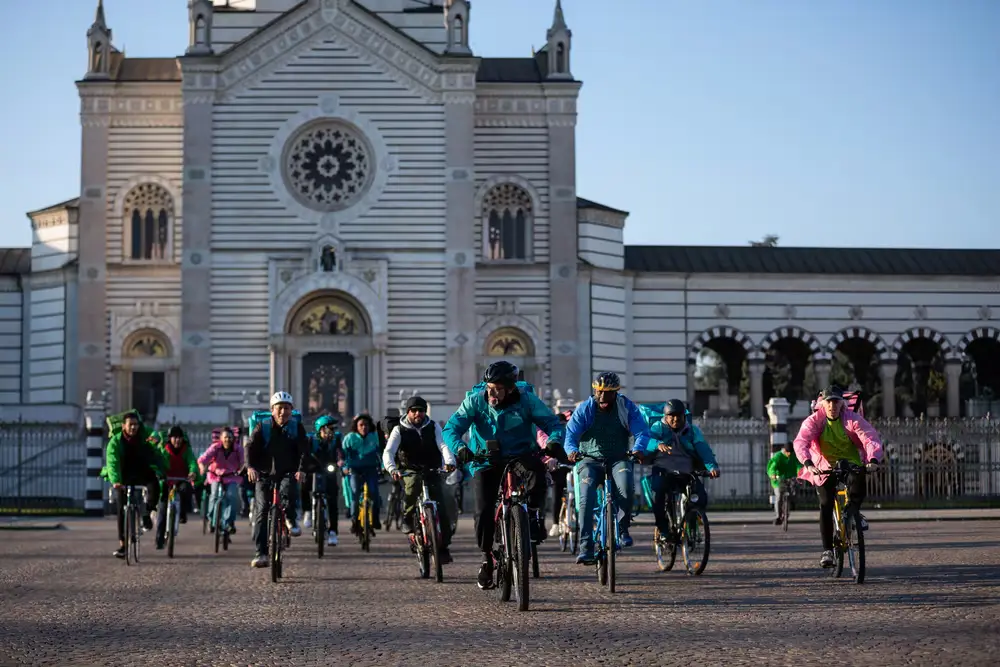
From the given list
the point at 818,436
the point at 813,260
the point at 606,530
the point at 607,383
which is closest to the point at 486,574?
the point at 606,530

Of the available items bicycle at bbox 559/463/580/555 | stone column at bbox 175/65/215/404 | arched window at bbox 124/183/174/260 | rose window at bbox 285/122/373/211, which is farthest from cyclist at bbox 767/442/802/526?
arched window at bbox 124/183/174/260

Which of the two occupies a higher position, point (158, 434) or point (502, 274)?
point (502, 274)

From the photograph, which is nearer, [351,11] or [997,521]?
[997,521]

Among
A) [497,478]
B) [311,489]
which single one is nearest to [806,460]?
[497,478]

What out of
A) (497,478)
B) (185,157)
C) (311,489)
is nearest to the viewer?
(497,478)

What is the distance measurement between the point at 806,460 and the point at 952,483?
61.9 ft

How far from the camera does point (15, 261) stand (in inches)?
1877

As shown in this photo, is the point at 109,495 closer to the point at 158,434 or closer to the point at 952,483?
the point at 158,434

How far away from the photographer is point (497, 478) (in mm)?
12062

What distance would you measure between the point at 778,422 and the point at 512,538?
21507mm

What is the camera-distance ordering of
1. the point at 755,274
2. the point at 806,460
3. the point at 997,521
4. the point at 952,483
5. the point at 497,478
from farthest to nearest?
the point at 755,274 < the point at 952,483 < the point at 997,521 < the point at 806,460 < the point at 497,478

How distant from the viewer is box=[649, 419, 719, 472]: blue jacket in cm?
1512

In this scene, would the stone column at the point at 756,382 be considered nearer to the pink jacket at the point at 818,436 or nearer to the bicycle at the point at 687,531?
the bicycle at the point at 687,531

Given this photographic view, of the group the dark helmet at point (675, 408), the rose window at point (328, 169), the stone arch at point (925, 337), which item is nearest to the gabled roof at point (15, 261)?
the rose window at point (328, 169)
